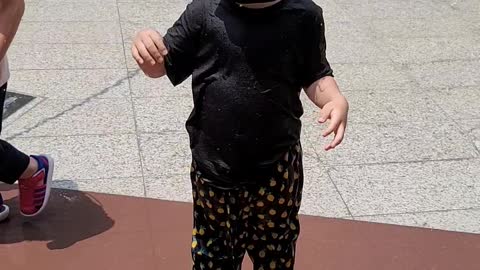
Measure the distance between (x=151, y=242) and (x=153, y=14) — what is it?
10.9 feet

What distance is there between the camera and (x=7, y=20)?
9.64ft

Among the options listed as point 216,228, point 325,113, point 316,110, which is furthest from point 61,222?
point 316,110

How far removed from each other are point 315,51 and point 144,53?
0.51m

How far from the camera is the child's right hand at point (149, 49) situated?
213 centimetres

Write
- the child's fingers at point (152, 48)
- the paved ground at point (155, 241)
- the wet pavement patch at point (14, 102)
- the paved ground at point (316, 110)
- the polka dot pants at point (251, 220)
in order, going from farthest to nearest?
the wet pavement patch at point (14, 102) → the paved ground at point (316, 110) → the paved ground at point (155, 241) → the polka dot pants at point (251, 220) → the child's fingers at point (152, 48)

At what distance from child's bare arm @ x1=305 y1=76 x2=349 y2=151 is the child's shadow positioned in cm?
154

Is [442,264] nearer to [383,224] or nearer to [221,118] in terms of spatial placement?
[383,224]

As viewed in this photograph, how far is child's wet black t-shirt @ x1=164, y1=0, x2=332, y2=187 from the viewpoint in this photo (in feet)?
7.09

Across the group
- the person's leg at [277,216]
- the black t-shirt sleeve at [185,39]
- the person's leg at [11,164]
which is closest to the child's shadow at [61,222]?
the person's leg at [11,164]

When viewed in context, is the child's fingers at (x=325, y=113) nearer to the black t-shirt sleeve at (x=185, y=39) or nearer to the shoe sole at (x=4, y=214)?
the black t-shirt sleeve at (x=185, y=39)

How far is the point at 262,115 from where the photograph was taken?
2.23 metres

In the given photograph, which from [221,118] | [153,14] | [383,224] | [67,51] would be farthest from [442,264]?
[153,14]

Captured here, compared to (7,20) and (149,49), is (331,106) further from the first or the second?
(7,20)

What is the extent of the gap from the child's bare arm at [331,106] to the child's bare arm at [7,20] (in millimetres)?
1335
